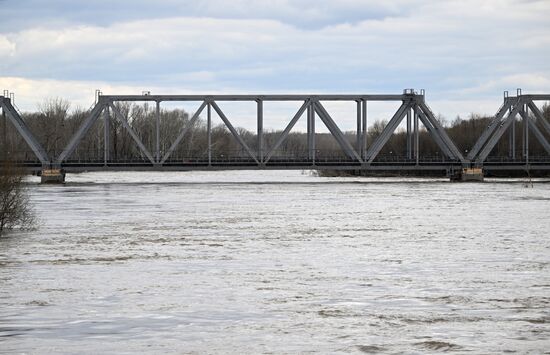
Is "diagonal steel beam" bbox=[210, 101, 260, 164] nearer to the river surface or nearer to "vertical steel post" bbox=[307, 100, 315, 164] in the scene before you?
"vertical steel post" bbox=[307, 100, 315, 164]

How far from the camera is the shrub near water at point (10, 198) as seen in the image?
Answer: 3120 centimetres

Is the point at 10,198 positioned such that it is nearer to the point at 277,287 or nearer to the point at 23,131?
the point at 277,287

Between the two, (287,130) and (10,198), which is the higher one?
(287,130)

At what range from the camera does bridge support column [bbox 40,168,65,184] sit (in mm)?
94750

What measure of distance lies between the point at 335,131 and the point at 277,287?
8223 centimetres

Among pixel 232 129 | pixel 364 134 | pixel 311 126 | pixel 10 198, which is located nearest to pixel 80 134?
pixel 232 129

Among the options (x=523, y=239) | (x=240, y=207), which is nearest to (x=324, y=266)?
(x=523, y=239)

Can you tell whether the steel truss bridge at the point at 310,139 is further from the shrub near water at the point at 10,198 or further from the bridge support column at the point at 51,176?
the shrub near water at the point at 10,198

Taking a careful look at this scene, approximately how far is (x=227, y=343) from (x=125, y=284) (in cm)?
619

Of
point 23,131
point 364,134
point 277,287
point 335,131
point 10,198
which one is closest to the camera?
point 277,287

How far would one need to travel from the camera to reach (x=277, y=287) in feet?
61.7

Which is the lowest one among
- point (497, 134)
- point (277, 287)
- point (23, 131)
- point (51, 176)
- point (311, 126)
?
point (277, 287)

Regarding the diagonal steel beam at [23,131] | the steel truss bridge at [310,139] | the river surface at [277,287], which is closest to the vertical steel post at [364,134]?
the steel truss bridge at [310,139]

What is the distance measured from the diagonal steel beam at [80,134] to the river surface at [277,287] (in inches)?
2485
